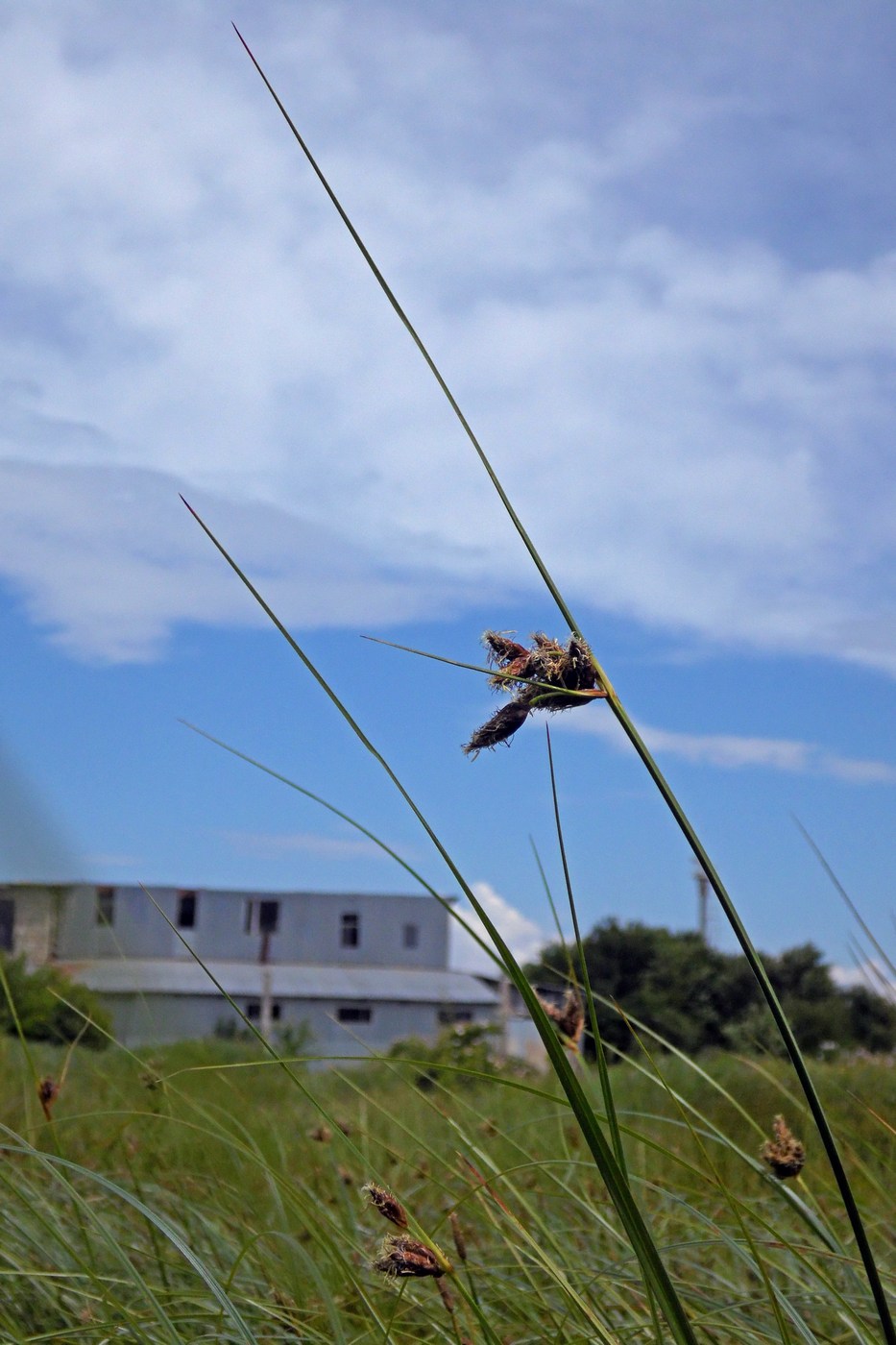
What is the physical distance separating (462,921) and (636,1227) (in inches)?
15.6

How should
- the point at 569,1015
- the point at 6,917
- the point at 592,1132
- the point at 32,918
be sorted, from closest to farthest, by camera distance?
1. the point at 592,1132
2. the point at 569,1015
3. the point at 32,918
4. the point at 6,917

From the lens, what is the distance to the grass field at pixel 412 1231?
1382 mm

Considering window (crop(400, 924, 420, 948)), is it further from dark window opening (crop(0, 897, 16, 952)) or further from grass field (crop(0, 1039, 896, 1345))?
grass field (crop(0, 1039, 896, 1345))

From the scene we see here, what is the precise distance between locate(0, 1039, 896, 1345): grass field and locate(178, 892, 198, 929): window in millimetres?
27712

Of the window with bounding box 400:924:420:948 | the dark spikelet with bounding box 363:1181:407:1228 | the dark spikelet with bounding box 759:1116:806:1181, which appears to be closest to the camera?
the dark spikelet with bounding box 363:1181:407:1228

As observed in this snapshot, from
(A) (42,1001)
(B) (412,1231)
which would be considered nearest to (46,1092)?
(B) (412,1231)

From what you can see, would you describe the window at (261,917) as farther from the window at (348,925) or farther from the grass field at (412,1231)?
the grass field at (412,1231)

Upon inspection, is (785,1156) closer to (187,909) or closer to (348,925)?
(187,909)

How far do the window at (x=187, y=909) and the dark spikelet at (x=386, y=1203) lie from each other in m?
31.7

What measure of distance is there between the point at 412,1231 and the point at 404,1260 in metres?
0.36

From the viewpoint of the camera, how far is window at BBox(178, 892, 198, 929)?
1254 inches

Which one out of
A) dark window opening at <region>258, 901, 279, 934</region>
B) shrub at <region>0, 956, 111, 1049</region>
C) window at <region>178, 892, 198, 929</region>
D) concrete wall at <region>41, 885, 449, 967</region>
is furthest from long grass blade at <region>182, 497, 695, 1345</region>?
dark window opening at <region>258, 901, 279, 934</region>

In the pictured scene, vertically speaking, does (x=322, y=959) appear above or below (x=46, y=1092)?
below

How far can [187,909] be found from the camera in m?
32.4
